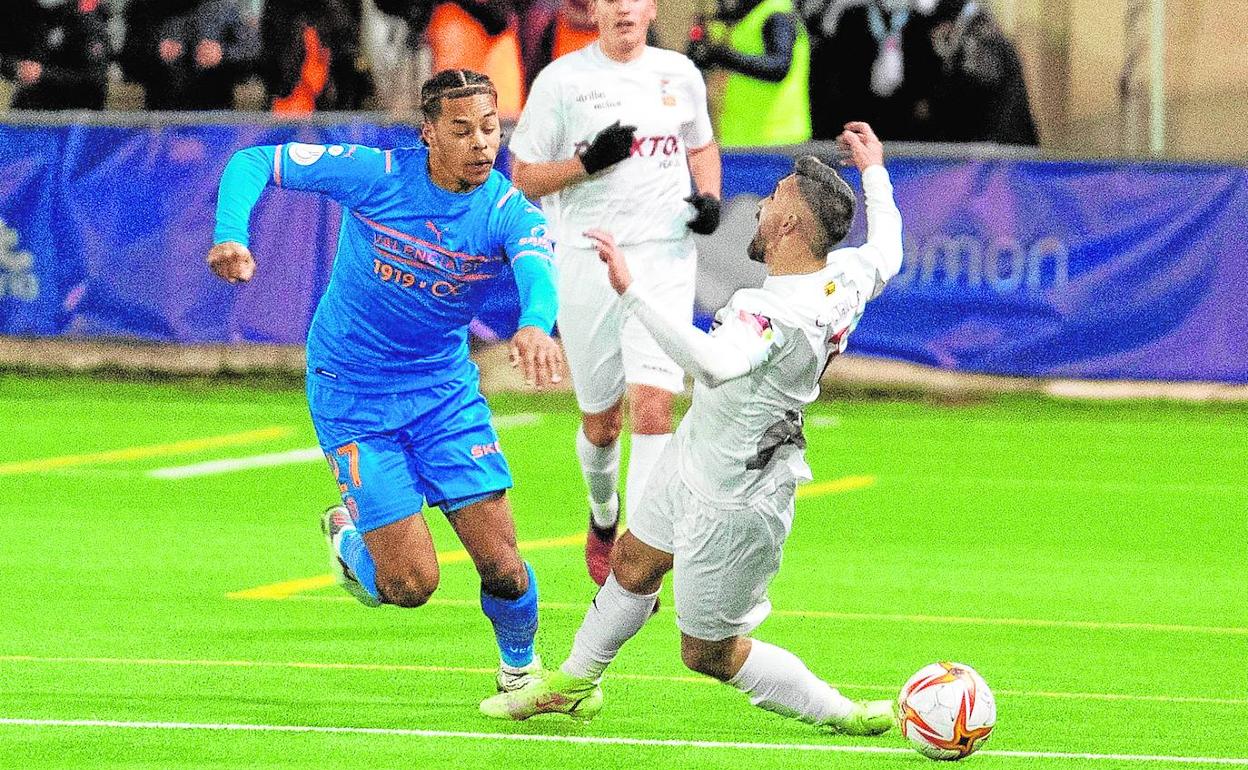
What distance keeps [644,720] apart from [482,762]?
85 centimetres

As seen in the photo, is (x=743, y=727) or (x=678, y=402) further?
(x=678, y=402)

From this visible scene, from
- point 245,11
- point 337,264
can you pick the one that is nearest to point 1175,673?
point 337,264

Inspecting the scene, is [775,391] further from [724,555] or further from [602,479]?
[602,479]

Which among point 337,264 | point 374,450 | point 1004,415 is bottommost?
point 1004,415

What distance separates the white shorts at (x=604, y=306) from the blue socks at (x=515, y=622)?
255 cm

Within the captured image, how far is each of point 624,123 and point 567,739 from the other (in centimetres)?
379

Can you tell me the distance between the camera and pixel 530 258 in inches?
309

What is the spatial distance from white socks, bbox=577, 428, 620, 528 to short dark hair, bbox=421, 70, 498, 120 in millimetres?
3037

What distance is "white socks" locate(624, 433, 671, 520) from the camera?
10.3m

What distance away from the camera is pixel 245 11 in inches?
728

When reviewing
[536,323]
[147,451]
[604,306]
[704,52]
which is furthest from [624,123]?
[704,52]

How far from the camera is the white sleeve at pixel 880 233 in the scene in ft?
24.4

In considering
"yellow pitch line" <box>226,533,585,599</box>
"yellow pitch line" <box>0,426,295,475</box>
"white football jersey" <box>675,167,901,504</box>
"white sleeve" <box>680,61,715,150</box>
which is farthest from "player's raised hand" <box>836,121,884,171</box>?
"yellow pitch line" <box>0,426,295,475</box>

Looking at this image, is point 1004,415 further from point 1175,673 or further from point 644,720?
point 644,720
